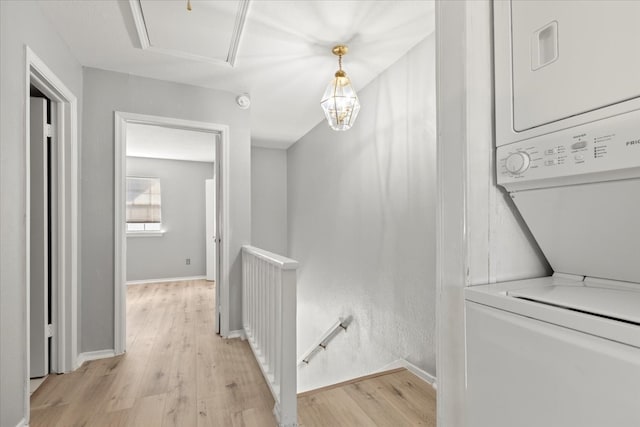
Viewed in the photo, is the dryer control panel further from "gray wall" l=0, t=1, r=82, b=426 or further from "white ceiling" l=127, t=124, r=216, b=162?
"white ceiling" l=127, t=124, r=216, b=162

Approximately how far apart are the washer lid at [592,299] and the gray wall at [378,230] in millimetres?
1437

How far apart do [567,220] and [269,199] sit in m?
4.80

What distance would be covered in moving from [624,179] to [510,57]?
0.38 meters

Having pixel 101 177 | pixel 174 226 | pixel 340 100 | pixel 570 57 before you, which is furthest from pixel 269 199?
pixel 570 57

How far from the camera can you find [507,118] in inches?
30.5

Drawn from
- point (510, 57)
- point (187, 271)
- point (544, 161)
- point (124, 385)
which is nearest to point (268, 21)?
point (510, 57)

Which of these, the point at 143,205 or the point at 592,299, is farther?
the point at 143,205

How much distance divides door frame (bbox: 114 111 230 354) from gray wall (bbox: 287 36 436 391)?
123 centimetres

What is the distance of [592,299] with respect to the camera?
605mm

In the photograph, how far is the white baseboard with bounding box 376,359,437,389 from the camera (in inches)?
80.0

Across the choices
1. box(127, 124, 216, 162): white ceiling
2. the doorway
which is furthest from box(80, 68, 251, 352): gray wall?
box(127, 124, 216, 162): white ceiling

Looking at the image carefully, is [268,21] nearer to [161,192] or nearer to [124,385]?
[124,385]

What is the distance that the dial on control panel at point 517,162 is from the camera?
0.72 meters

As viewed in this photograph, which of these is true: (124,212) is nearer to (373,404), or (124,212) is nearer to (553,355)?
(373,404)
